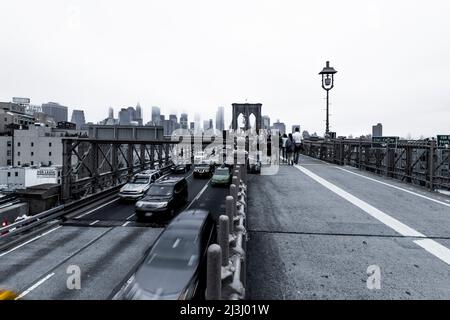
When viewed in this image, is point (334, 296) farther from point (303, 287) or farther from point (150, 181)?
point (150, 181)

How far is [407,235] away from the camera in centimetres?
671

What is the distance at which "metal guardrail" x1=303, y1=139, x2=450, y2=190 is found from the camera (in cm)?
1285

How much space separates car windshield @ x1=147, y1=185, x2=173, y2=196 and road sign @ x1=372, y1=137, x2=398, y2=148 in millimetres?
13165

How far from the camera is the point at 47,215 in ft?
54.0

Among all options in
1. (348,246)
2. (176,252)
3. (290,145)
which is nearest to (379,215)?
(348,246)

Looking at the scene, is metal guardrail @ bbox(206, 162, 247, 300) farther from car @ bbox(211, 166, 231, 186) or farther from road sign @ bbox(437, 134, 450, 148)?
car @ bbox(211, 166, 231, 186)

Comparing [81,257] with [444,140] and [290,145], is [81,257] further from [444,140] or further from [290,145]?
[444,140]

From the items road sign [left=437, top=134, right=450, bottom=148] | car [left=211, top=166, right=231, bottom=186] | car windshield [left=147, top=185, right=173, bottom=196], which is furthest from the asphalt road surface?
road sign [left=437, top=134, right=450, bottom=148]

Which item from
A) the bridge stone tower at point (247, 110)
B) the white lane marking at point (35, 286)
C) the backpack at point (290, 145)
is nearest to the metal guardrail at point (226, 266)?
the white lane marking at point (35, 286)

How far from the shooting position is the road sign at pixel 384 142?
1543 cm

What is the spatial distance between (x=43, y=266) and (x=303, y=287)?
10.5 meters

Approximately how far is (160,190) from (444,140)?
610 inches
